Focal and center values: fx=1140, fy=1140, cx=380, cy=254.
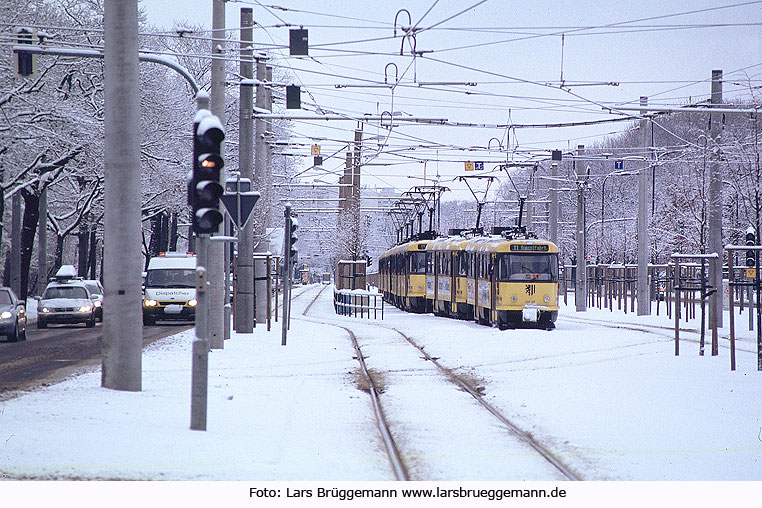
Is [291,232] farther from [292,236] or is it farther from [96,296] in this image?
[96,296]

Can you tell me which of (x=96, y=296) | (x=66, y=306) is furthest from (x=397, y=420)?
(x=96, y=296)

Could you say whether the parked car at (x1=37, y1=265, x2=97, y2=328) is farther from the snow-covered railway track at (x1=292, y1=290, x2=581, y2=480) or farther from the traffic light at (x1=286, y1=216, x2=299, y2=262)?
the snow-covered railway track at (x1=292, y1=290, x2=581, y2=480)

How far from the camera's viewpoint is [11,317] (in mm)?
28094

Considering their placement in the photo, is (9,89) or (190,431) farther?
(9,89)

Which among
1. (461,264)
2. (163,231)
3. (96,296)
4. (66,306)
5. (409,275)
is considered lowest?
(66,306)

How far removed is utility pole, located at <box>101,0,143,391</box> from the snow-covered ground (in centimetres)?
87

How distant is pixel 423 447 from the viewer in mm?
10898

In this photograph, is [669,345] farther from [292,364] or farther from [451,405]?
[451,405]

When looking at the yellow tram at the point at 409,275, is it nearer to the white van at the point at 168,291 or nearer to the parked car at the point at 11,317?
the white van at the point at 168,291

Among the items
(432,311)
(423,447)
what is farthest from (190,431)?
(432,311)

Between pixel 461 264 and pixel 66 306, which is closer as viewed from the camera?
pixel 66 306

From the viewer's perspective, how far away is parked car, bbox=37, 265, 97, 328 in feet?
123

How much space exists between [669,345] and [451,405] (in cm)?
1118

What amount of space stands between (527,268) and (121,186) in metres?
20.6
